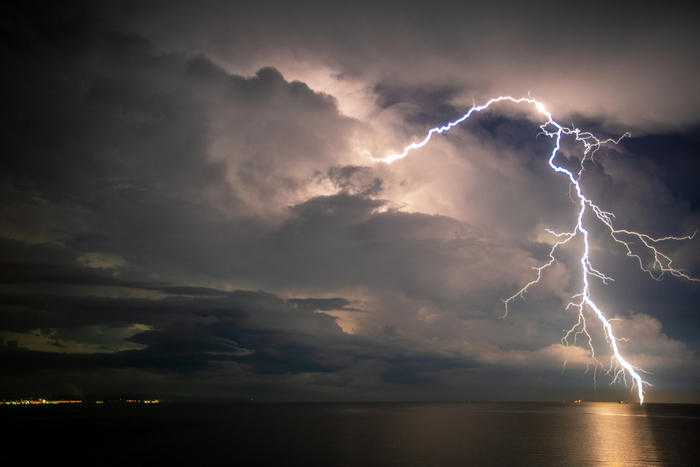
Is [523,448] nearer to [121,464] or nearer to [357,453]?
[357,453]

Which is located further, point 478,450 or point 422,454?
point 478,450

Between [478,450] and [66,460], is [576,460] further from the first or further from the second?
[66,460]

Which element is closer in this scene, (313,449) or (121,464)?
(121,464)

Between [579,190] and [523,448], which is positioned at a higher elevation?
[579,190]

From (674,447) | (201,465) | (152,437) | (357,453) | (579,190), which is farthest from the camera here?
(152,437)

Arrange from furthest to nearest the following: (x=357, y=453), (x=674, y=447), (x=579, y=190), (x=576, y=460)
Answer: (x=674, y=447), (x=579, y=190), (x=357, y=453), (x=576, y=460)

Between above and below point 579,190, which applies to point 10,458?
below

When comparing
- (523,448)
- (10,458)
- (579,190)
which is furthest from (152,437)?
(579,190)

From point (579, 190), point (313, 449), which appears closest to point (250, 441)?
point (313, 449)

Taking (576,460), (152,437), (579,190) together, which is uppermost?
(579,190)
